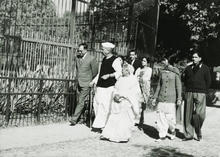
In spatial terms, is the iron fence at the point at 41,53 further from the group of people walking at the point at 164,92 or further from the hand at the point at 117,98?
the hand at the point at 117,98

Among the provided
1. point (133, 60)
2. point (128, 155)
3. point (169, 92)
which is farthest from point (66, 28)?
point (128, 155)

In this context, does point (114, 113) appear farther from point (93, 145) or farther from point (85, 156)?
point (85, 156)

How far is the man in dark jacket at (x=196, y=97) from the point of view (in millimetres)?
8359

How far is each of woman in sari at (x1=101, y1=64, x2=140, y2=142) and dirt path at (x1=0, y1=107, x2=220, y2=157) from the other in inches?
10.0

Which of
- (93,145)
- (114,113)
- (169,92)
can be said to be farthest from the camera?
(169,92)

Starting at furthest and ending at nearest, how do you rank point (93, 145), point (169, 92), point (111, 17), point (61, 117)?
1. point (111, 17)
2. point (61, 117)
3. point (169, 92)
4. point (93, 145)

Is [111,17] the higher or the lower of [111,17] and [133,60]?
the higher

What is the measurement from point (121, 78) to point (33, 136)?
2192 mm

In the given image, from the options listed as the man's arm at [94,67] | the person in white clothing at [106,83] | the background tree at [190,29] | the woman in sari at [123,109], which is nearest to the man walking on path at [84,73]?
the man's arm at [94,67]

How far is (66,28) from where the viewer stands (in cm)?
1009

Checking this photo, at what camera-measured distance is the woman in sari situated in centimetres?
756

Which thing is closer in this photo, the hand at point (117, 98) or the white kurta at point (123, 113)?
the white kurta at point (123, 113)

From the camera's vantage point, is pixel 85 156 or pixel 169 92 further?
pixel 169 92

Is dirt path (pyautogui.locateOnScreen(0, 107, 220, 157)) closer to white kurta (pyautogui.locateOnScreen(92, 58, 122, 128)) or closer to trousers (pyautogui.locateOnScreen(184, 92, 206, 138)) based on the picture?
trousers (pyautogui.locateOnScreen(184, 92, 206, 138))
